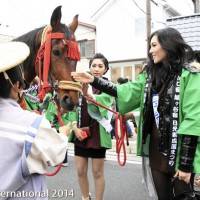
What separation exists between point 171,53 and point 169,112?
18.4 inches

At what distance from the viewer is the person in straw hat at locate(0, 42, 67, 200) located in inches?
69.2

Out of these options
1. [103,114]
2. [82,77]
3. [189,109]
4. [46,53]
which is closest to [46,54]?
[46,53]

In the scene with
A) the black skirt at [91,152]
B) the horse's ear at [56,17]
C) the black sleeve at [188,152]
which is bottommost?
the black skirt at [91,152]

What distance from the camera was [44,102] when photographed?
346 centimetres

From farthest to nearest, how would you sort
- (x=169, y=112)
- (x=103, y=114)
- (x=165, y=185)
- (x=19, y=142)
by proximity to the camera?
(x=103, y=114) → (x=165, y=185) → (x=169, y=112) → (x=19, y=142)

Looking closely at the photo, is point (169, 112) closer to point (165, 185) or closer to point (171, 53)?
point (171, 53)

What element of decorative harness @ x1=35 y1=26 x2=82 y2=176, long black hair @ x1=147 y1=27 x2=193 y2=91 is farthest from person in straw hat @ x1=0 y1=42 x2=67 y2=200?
decorative harness @ x1=35 y1=26 x2=82 y2=176

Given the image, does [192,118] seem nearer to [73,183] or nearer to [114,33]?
[73,183]

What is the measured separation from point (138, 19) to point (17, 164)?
24752mm

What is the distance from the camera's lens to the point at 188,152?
8.52 ft

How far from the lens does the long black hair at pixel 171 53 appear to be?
2771 millimetres

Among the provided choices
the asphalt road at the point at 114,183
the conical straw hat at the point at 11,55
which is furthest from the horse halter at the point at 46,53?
the asphalt road at the point at 114,183

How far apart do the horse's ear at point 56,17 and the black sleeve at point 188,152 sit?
1.61 metres

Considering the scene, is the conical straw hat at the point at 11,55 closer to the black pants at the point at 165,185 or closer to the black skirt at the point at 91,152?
the black pants at the point at 165,185
